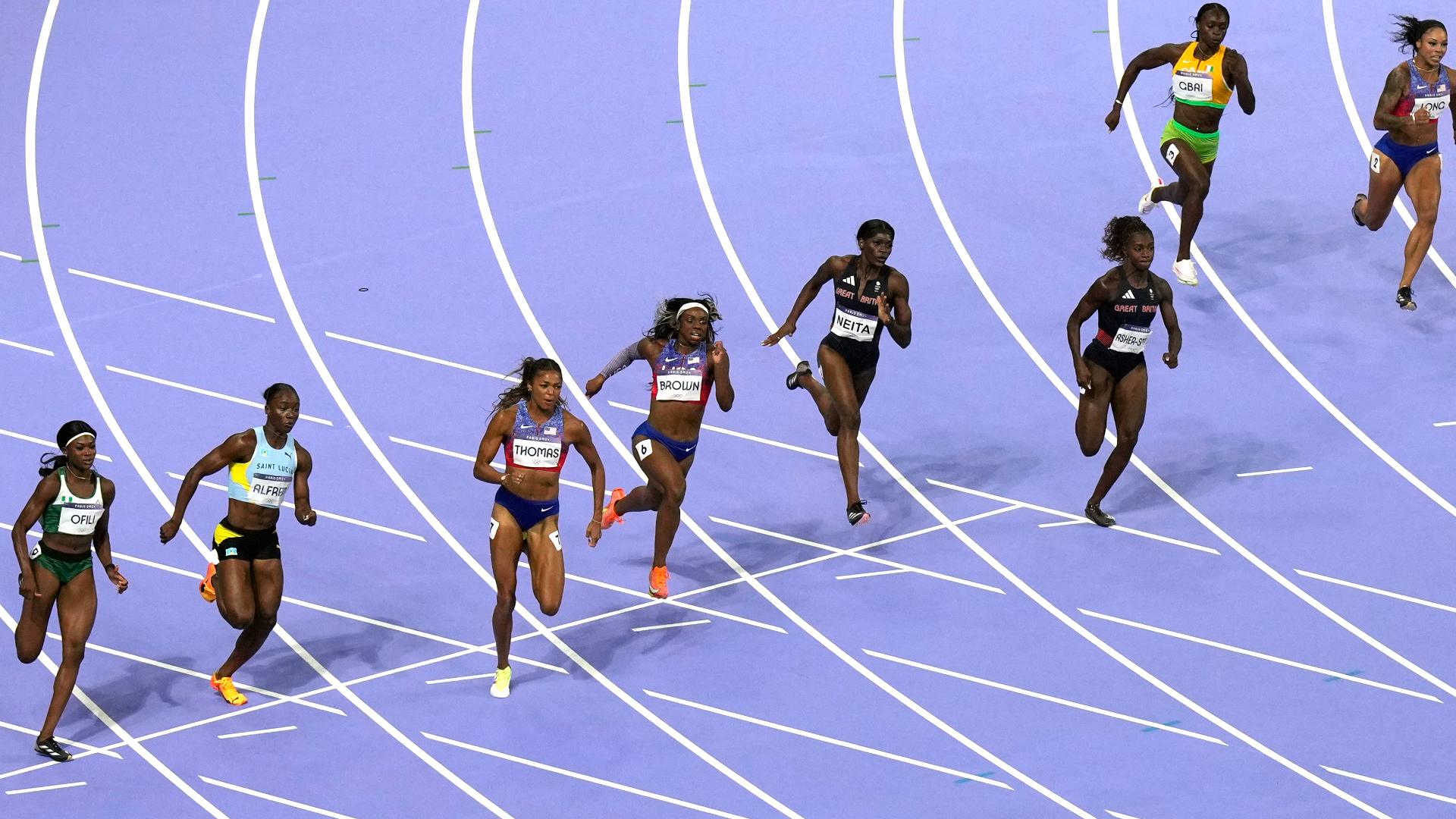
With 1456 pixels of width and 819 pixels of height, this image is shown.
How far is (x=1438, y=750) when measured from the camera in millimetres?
11422

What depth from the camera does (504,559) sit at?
1182cm

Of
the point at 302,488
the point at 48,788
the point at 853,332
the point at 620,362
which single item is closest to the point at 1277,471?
the point at 853,332

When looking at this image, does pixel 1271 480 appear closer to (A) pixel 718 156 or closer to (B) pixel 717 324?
(B) pixel 717 324

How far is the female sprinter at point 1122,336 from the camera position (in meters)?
13.0

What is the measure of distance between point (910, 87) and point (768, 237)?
2.17 m

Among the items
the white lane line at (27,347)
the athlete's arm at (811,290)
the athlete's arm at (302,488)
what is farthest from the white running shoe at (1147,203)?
the white lane line at (27,347)

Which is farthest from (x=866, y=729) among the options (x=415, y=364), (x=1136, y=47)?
(x=1136, y=47)

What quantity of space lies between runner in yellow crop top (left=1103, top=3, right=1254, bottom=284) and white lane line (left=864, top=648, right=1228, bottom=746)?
4.61 m

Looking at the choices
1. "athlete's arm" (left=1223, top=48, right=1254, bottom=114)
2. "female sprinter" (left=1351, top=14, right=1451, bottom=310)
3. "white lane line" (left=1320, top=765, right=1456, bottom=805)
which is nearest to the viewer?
"white lane line" (left=1320, top=765, right=1456, bottom=805)

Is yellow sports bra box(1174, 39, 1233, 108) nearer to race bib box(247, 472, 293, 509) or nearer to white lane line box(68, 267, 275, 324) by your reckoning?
white lane line box(68, 267, 275, 324)

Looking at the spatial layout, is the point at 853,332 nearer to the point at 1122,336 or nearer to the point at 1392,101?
the point at 1122,336

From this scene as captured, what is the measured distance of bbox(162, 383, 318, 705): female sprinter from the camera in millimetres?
11812

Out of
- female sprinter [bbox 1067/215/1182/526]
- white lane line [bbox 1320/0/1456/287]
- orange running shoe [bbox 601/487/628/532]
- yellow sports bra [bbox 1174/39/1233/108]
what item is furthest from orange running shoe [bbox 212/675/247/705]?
white lane line [bbox 1320/0/1456/287]

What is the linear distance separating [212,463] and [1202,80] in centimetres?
724
